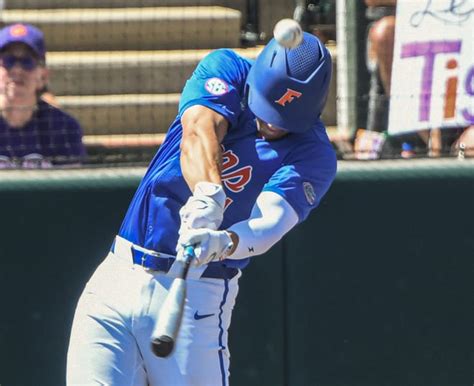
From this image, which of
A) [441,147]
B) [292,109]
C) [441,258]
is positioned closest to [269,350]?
[441,258]

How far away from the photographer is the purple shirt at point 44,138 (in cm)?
491

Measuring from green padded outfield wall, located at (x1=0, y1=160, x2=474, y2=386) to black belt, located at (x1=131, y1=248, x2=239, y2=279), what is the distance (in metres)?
1.10

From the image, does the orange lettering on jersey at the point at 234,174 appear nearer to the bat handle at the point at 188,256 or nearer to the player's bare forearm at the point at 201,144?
the player's bare forearm at the point at 201,144

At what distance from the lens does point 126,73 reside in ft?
19.5

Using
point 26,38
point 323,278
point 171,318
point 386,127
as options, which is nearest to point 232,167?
point 171,318

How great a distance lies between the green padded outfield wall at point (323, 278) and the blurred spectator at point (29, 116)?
Answer: 0.87ft

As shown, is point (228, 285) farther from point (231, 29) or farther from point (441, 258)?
point (231, 29)

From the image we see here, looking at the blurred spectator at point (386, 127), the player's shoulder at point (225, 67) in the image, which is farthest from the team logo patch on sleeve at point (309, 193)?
the blurred spectator at point (386, 127)

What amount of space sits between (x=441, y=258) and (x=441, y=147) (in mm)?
498

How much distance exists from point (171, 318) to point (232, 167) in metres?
0.81

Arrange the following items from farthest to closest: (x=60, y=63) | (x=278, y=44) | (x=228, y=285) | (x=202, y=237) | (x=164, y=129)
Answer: (x=60, y=63) → (x=164, y=129) → (x=228, y=285) → (x=278, y=44) → (x=202, y=237)

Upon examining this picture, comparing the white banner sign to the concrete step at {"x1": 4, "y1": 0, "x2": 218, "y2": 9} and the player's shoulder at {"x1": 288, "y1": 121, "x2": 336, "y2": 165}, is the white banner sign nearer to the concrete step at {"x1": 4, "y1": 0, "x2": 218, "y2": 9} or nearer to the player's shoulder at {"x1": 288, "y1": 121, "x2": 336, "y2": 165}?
the player's shoulder at {"x1": 288, "y1": 121, "x2": 336, "y2": 165}

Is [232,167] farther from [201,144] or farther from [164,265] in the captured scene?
[164,265]

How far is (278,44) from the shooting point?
3357 mm
